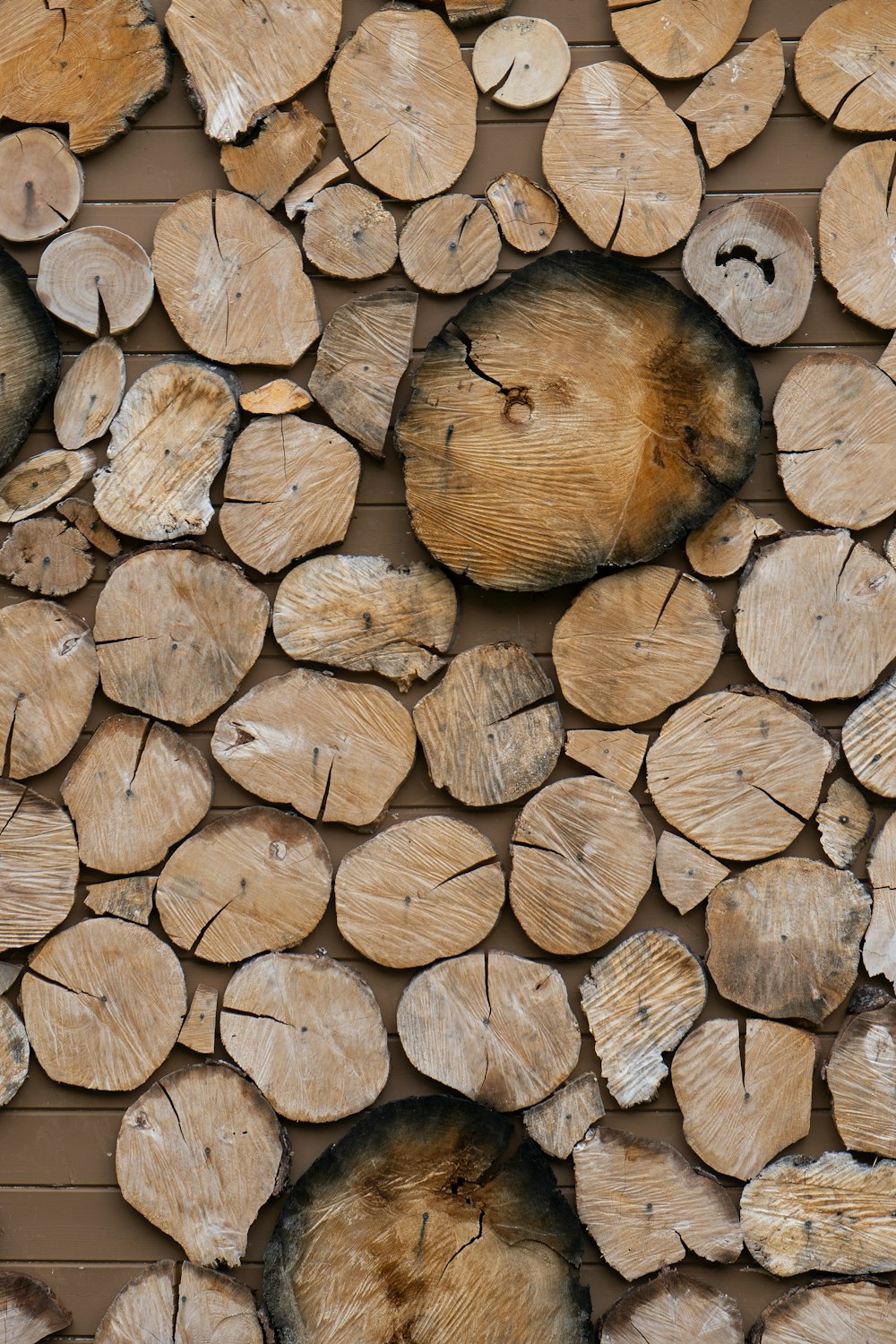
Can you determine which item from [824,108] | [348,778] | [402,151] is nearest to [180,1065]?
[348,778]

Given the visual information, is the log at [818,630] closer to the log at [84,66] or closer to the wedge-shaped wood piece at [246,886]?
the wedge-shaped wood piece at [246,886]

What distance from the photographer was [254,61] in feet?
5.72

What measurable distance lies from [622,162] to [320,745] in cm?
115

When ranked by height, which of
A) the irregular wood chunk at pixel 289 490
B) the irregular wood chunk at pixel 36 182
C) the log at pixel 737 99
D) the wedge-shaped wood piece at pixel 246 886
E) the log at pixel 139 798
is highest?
the irregular wood chunk at pixel 36 182

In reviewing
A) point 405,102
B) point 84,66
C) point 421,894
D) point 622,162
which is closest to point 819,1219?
point 421,894

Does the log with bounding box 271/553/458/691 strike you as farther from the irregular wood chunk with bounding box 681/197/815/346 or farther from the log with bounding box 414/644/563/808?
the irregular wood chunk with bounding box 681/197/815/346

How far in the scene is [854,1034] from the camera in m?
1.70

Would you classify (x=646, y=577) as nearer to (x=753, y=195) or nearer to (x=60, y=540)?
(x=753, y=195)

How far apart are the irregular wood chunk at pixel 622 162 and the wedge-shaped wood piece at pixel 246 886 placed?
46.5 inches

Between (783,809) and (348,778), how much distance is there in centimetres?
76

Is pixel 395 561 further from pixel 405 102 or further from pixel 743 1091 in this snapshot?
pixel 743 1091

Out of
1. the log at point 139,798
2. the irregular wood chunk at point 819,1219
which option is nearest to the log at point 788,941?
the irregular wood chunk at point 819,1219

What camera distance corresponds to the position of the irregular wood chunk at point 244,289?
1.75 m

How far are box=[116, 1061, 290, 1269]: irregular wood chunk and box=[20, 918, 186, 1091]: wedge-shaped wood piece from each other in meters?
0.07
